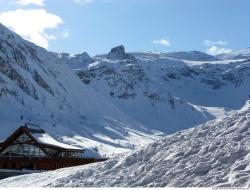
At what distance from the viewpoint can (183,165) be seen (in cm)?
1844

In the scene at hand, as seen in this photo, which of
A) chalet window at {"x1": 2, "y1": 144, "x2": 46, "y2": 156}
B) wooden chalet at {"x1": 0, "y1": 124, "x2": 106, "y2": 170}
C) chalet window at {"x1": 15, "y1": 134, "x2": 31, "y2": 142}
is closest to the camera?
wooden chalet at {"x1": 0, "y1": 124, "x2": 106, "y2": 170}

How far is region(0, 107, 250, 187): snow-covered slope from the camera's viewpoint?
16.8 m

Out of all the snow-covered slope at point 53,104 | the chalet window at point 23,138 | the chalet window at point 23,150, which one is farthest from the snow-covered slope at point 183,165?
the snow-covered slope at point 53,104

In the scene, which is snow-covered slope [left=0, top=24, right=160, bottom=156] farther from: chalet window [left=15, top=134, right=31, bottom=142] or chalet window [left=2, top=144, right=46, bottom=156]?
Result: chalet window [left=2, top=144, right=46, bottom=156]

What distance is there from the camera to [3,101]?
132 m

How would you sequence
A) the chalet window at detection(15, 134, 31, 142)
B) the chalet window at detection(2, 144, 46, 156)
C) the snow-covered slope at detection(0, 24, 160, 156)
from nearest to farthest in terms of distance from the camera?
the chalet window at detection(2, 144, 46, 156)
the chalet window at detection(15, 134, 31, 142)
the snow-covered slope at detection(0, 24, 160, 156)

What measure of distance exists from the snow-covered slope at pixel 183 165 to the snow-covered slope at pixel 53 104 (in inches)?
3143

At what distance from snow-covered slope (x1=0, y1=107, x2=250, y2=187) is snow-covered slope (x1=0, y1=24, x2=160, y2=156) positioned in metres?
79.8

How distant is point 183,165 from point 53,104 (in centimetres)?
13604

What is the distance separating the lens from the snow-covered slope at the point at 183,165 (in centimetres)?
1681

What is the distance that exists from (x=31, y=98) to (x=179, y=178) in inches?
5092

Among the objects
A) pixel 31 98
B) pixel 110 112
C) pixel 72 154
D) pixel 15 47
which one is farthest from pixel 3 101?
pixel 72 154

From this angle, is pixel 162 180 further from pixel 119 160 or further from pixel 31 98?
pixel 31 98

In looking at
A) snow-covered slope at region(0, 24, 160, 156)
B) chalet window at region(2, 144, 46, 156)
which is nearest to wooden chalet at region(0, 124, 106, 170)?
chalet window at region(2, 144, 46, 156)
